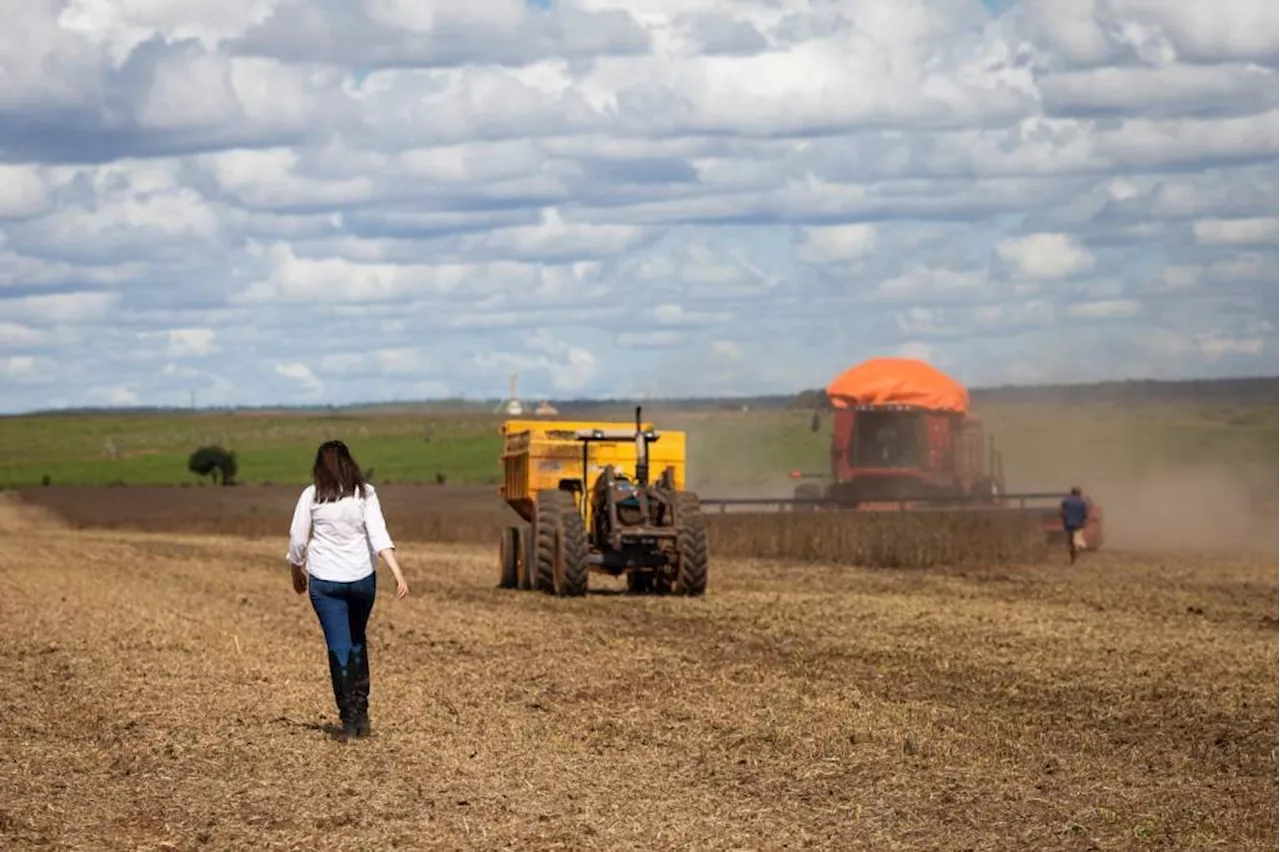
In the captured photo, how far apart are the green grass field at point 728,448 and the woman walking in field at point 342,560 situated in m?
40.4

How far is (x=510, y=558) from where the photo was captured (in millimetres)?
28516

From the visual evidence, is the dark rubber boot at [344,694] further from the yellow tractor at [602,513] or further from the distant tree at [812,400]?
the distant tree at [812,400]

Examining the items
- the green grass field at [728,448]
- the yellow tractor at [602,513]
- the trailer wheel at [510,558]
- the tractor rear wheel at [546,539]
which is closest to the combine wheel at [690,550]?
the yellow tractor at [602,513]

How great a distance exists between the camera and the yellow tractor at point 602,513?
84.4 ft

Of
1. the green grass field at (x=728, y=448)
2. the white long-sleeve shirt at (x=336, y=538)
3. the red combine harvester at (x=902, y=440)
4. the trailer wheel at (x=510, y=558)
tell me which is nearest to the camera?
the white long-sleeve shirt at (x=336, y=538)

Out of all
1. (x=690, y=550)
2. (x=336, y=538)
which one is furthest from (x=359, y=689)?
(x=690, y=550)

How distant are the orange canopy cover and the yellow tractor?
11.9 m

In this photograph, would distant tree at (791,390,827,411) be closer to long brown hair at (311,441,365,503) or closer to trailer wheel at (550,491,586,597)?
trailer wheel at (550,491,586,597)

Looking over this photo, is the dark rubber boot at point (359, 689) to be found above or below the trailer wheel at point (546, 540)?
below

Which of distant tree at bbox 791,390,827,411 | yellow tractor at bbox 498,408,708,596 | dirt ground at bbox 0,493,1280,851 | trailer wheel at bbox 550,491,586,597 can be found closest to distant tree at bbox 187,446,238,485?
distant tree at bbox 791,390,827,411

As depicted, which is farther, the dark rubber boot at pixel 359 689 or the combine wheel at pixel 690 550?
the combine wheel at pixel 690 550

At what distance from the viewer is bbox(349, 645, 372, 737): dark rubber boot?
12.9 metres

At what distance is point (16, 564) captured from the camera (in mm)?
33594

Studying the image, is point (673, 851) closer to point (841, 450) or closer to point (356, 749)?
point (356, 749)
